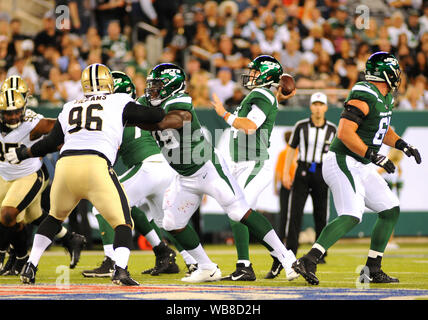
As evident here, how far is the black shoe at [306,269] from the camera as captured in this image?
672 cm

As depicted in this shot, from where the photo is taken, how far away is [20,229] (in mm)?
8156

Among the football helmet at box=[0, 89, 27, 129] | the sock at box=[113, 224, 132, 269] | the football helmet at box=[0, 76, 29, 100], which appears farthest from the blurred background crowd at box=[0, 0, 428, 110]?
the sock at box=[113, 224, 132, 269]

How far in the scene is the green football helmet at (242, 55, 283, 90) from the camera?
774 centimetres

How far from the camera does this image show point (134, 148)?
834 cm

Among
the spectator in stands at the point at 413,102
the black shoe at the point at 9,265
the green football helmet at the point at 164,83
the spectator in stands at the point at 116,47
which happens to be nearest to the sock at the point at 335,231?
the green football helmet at the point at 164,83

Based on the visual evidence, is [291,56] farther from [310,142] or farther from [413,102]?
[310,142]

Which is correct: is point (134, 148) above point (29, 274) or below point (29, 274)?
above

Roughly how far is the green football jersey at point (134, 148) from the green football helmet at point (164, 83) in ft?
3.48

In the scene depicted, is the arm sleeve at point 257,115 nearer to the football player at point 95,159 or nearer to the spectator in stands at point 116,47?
the football player at point 95,159

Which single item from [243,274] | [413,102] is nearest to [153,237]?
[243,274]

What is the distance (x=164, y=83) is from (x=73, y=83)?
22.8ft

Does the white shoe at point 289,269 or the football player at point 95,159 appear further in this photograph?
the white shoe at point 289,269

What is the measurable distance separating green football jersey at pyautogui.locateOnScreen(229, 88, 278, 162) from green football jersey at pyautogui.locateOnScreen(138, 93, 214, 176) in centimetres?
56

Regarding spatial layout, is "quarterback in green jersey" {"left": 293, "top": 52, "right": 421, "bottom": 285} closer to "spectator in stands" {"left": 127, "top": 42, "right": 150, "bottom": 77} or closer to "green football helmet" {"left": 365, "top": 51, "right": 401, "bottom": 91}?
"green football helmet" {"left": 365, "top": 51, "right": 401, "bottom": 91}
